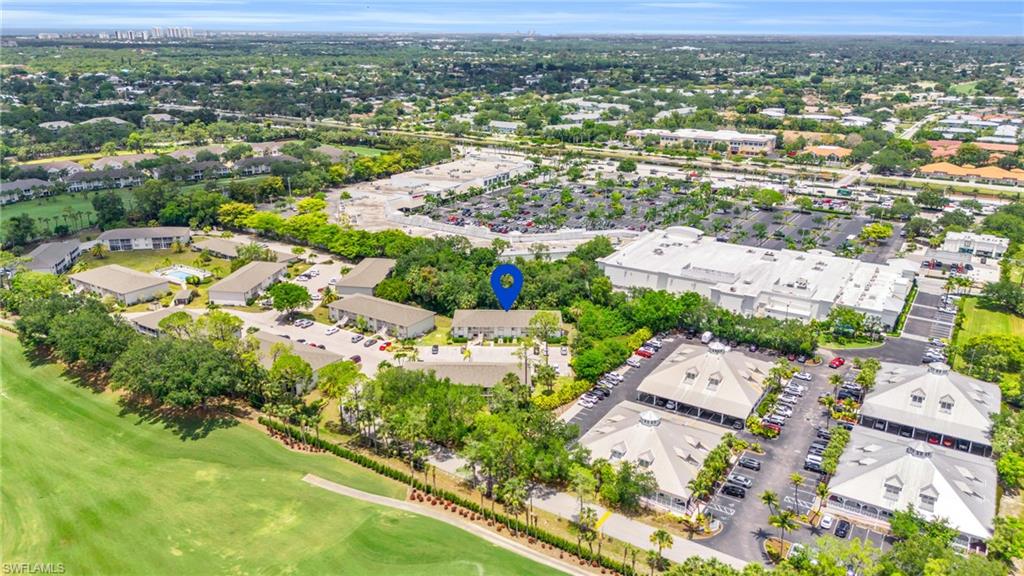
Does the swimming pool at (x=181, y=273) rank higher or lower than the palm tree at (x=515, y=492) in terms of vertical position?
higher

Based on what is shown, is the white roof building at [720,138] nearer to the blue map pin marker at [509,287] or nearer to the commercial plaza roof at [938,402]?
the blue map pin marker at [509,287]

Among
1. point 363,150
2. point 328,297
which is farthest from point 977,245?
point 363,150

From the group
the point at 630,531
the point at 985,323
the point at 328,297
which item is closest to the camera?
the point at 630,531

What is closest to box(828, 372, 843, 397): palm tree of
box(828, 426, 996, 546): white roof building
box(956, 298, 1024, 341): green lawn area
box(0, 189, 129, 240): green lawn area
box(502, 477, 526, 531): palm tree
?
box(828, 426, 996, 546): white roof building

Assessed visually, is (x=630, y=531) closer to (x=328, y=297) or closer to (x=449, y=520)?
(x=449, y=520)

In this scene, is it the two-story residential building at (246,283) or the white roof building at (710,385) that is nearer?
the white roof building at (710,385)

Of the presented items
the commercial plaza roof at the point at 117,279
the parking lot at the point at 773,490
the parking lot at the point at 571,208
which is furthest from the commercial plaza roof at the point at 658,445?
the commercial plaza roof at the point at 117,279
